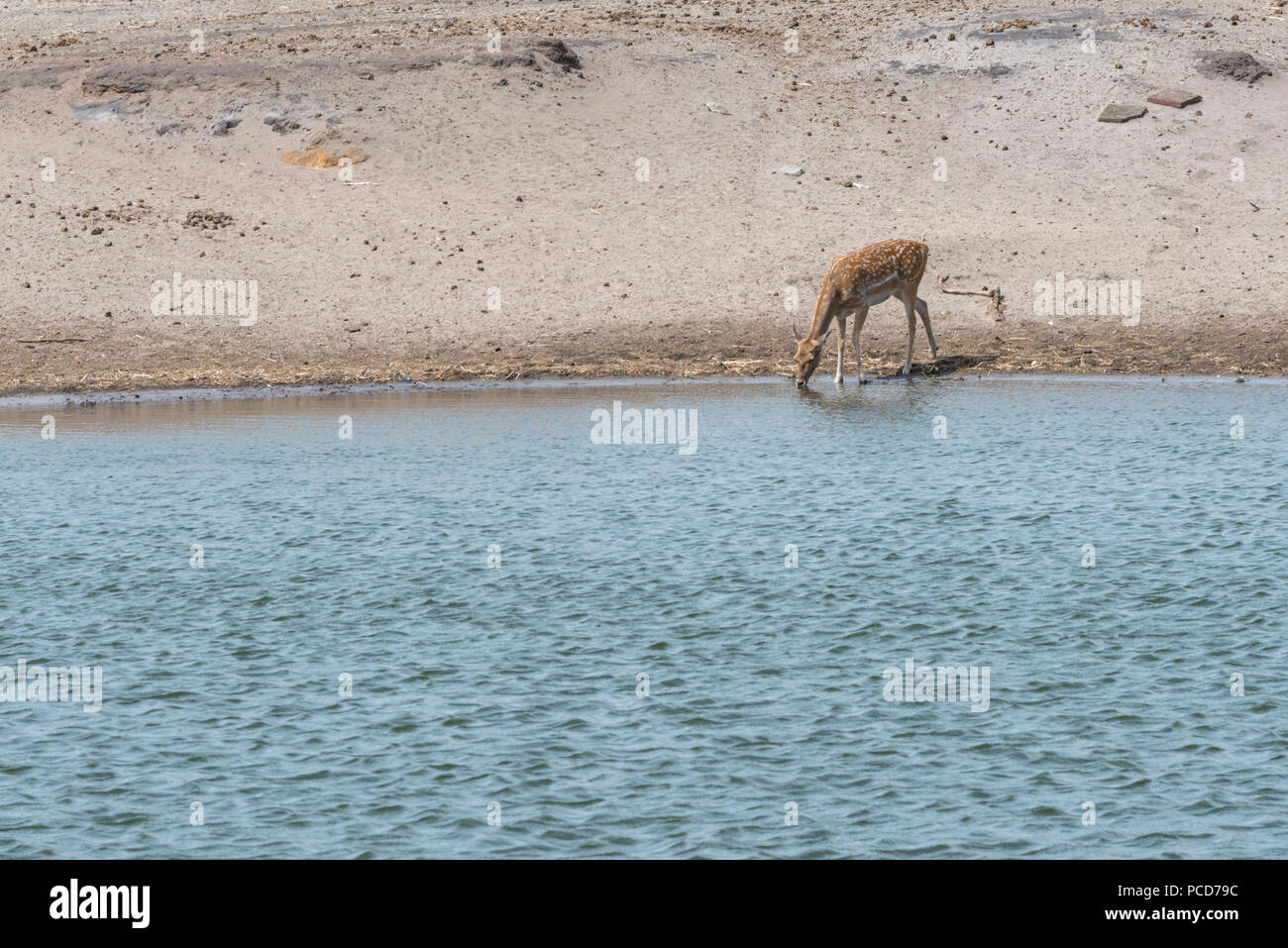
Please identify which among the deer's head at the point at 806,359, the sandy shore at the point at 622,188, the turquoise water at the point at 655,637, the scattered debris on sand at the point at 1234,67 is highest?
the scattered debris on sand at the point at 1234,67

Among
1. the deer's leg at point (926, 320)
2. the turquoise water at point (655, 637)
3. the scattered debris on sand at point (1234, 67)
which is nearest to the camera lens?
the turquoise water at point (655, 637)

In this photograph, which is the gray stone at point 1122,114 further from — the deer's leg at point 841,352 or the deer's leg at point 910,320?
the deer's leg at point 841,352

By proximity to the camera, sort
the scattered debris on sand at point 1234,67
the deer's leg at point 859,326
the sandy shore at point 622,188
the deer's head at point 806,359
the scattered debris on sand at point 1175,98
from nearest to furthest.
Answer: the deer's head at point 806,359 → the deer's leg at point 859,326 → the sandy shore at point 622,188 → the scattered debris on sand at point 1175,98 → the scattered debris on sand at point 1234,67

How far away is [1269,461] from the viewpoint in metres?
19.6

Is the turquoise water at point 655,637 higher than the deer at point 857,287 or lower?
lower

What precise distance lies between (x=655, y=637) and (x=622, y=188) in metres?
23.1

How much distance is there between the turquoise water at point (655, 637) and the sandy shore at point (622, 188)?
6.06 m

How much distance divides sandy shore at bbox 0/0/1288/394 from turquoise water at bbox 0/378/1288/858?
6.06 metres

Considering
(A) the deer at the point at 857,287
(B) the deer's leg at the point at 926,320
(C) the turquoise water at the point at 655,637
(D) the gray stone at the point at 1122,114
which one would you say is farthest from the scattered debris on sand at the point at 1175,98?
(C) the turquoise water at the point at 655,637

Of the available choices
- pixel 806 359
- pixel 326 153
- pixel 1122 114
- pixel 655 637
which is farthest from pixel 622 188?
pixel 655 637

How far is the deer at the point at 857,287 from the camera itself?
26109 millimetres

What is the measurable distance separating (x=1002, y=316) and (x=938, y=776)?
67.7 ft

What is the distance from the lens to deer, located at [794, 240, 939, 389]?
85.7ft

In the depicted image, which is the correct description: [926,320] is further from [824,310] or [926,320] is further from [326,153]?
[326,153]
